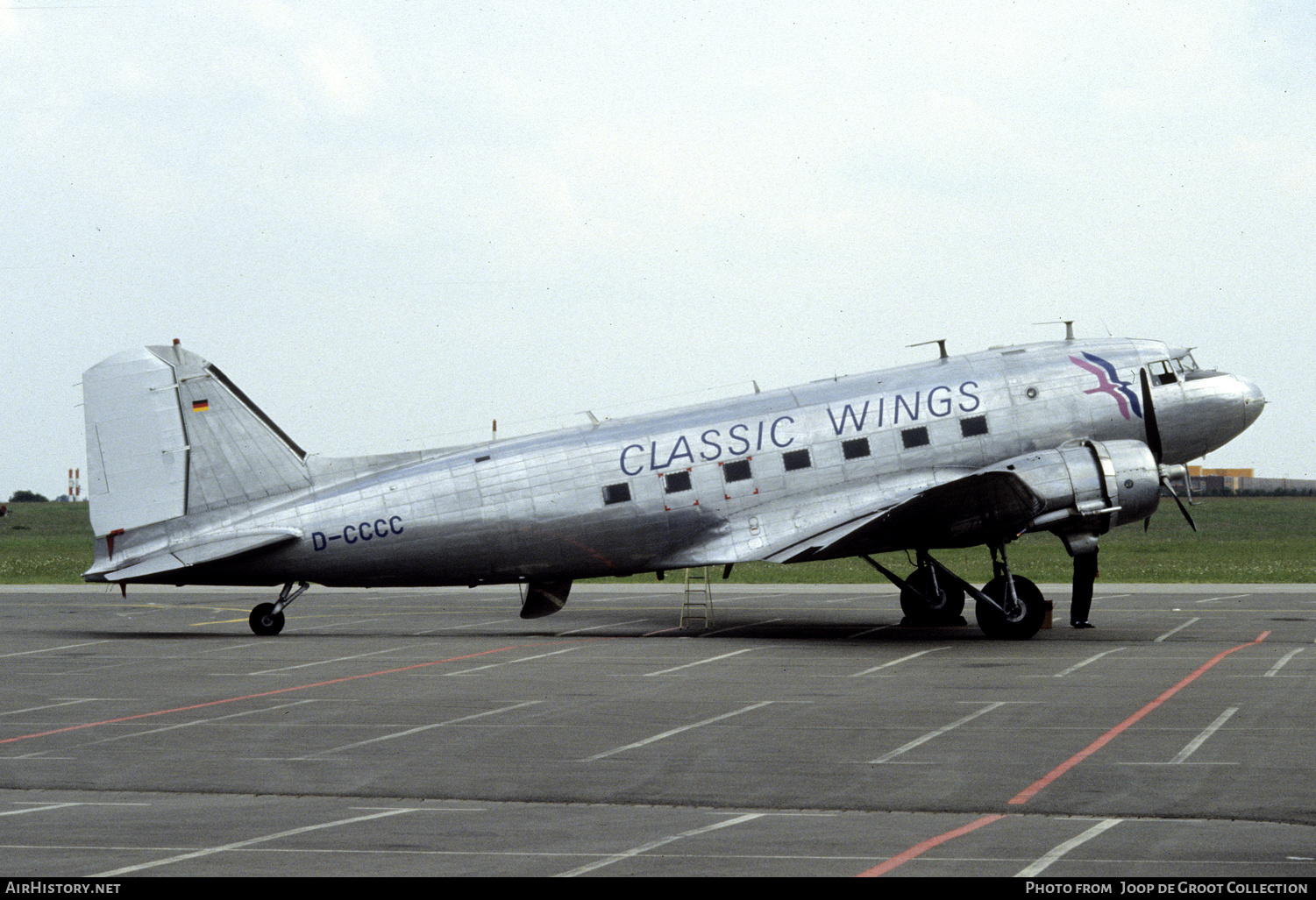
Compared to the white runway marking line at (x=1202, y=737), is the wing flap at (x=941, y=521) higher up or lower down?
higher up

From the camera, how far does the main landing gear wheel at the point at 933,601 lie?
32625 millimetres

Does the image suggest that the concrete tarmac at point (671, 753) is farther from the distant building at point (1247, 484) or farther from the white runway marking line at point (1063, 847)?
the distant building at point (1247, 484)

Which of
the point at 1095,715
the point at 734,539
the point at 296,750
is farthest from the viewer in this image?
the point at 734,539

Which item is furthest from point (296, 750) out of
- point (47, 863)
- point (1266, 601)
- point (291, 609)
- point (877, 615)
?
point (1266, 601)

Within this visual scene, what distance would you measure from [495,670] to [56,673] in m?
8.31

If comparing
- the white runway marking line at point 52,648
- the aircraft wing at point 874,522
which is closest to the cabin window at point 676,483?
the aircraft wing at point 874,522

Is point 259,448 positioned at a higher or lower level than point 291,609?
higher

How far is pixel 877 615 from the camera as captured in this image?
36281 millimetres

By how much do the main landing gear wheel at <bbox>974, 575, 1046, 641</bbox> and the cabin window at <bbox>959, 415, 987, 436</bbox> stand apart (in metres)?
3.26

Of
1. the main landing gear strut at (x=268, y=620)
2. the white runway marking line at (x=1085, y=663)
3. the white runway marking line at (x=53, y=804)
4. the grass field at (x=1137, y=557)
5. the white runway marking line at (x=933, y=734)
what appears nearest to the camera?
the white runway marking line at (x=53, y=804)

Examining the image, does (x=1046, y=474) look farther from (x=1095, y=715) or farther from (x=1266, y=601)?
(x=1266, y=601)

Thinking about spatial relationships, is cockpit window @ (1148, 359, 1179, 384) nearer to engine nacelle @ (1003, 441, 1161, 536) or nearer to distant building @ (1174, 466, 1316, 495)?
engine nacelle @ (1003, 441, 1161, 536)

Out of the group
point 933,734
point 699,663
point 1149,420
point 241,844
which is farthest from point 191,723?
point 1149,420

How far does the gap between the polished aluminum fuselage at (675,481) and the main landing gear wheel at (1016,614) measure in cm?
276
